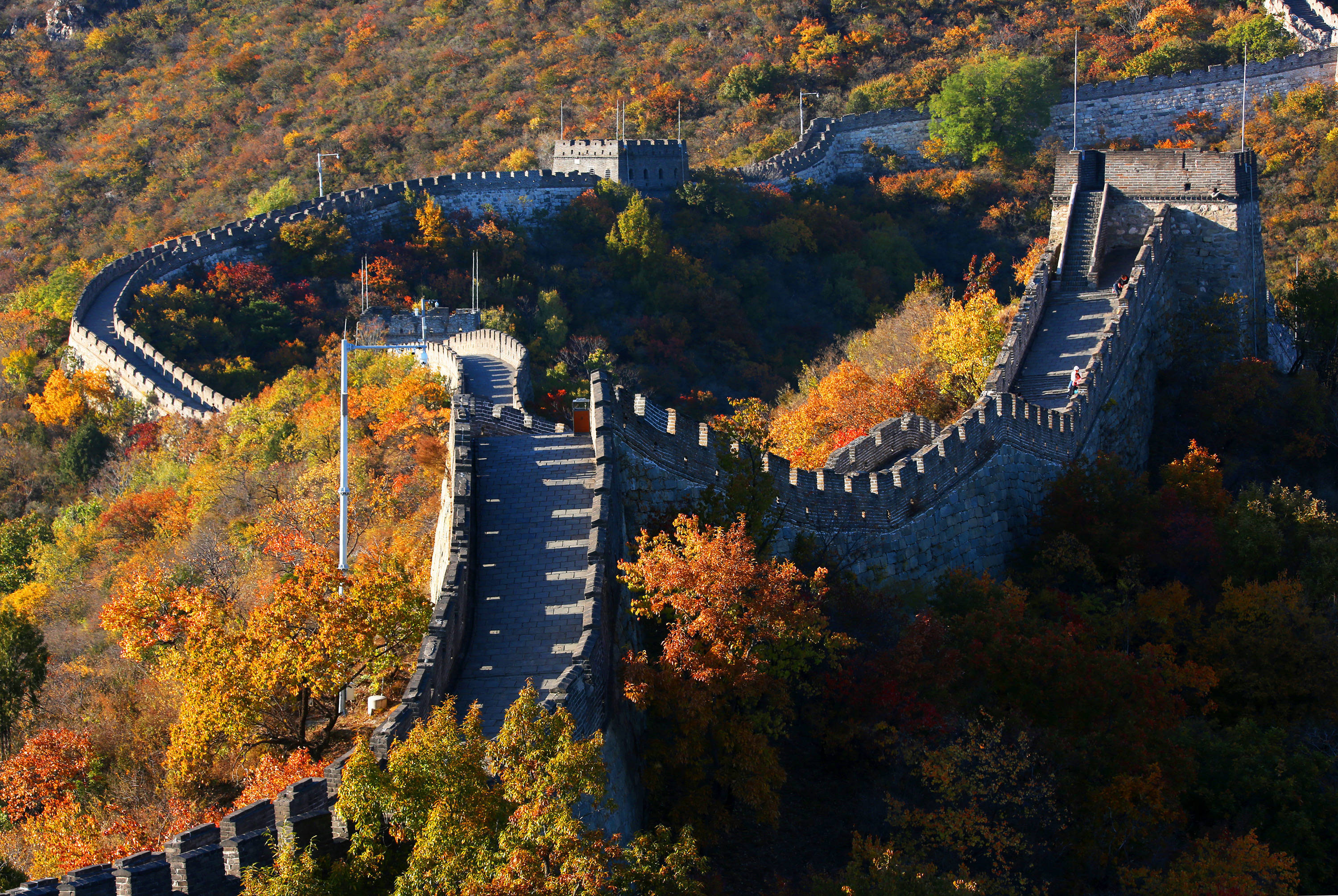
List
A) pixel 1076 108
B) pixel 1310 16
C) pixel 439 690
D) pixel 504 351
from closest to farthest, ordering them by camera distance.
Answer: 1. pixel 439 690
2. pixel 504 351
3. pixel 1076 108
4. pixel 1310 16

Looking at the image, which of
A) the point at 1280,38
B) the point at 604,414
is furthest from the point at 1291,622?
the point at 1280,38

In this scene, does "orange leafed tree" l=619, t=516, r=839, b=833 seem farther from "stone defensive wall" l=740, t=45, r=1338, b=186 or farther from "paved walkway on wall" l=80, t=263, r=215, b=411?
"stone defensive wall" l=740, t=45, r=1338, b=186

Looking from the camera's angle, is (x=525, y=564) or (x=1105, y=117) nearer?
(x=525, y=564)

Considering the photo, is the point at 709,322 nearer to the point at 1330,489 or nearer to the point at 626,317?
the point at 626,317

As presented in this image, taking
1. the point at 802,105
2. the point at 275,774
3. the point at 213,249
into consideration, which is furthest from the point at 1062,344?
the point at 802,105

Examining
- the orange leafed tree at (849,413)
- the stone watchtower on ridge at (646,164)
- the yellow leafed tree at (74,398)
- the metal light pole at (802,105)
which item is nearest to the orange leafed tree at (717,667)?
the orange leafed tree at (849,413)

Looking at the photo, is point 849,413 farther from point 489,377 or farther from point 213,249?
point 213,249
